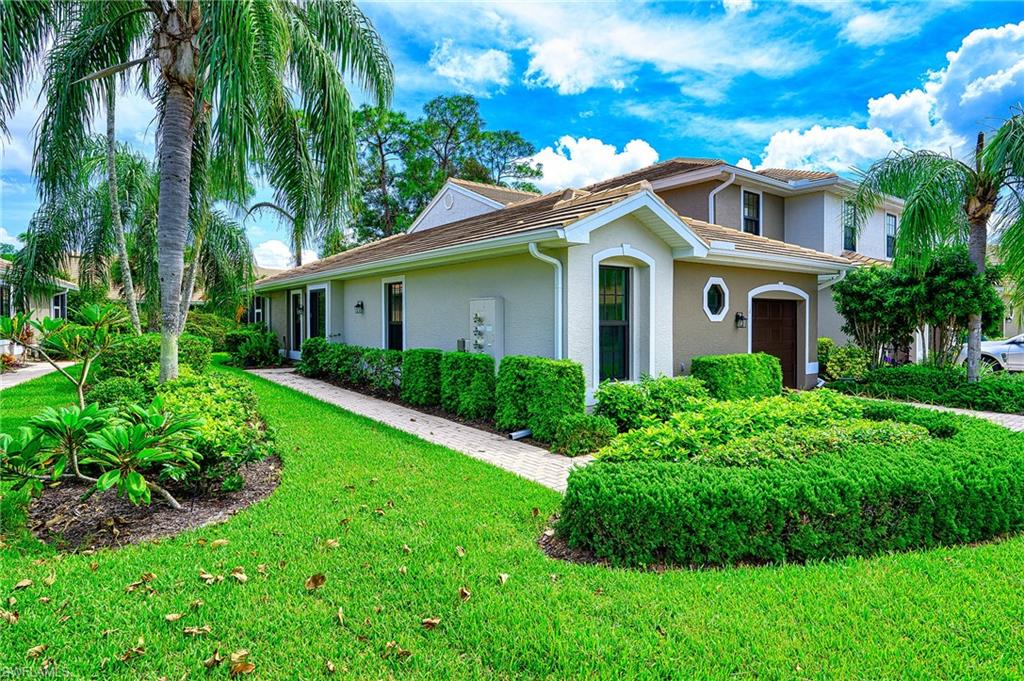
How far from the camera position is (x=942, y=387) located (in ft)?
38.9

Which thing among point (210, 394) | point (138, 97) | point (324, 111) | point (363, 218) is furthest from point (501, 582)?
point (363, 218)

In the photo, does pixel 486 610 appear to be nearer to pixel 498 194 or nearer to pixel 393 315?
pixel 393 315

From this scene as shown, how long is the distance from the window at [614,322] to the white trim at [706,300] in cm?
216

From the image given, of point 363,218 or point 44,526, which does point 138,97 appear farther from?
point 363,218

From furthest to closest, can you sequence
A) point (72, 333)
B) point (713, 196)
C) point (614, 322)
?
point (713, 196) → point (614, 322) → point (72, 333)

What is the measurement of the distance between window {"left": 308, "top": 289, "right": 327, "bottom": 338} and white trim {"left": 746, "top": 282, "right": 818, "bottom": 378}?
39.0 ft

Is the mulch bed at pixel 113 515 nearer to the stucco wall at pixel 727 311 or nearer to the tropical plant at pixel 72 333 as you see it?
the tropical plant at pixel 72 333

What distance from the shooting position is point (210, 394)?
705cm

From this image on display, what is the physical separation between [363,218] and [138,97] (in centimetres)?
2285

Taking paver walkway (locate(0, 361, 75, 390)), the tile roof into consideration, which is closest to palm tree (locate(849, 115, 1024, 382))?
the tile roof

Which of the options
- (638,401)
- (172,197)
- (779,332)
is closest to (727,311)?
(779,332)

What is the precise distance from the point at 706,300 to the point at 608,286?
270cm

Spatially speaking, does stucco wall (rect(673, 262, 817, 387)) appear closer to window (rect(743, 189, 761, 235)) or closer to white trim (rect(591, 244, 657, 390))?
white trim (rect(591, 244, 657, 390))

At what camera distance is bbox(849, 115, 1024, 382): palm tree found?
10695mm
